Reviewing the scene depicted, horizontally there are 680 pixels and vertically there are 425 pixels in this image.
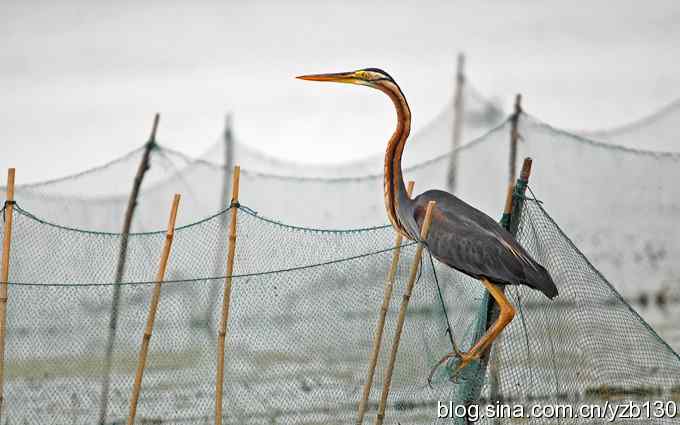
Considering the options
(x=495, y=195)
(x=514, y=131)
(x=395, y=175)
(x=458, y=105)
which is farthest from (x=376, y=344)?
(x=458, y=105)

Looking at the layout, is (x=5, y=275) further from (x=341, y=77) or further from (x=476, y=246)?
(x=476, y=246)

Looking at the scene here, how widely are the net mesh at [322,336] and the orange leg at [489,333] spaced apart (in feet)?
0.43

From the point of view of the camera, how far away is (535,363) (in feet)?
28.0

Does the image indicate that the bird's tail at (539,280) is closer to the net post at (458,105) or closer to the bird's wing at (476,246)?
the bird's wing at (476,246)

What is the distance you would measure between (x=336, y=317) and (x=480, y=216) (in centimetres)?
118

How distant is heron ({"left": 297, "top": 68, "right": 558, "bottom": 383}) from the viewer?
771 cm

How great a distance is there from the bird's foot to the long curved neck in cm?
78

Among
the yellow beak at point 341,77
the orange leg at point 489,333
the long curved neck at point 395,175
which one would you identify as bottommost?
the orange leg at point 489,333

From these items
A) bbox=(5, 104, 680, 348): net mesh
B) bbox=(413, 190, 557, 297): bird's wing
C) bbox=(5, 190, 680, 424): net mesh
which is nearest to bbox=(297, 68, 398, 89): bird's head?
bbox=(413, 190, 557, 297): bird's wing

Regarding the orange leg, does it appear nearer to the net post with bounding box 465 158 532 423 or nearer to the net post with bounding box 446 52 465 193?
the net post with bounding box 465 158 532 423

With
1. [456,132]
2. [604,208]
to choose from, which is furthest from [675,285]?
[456,132]

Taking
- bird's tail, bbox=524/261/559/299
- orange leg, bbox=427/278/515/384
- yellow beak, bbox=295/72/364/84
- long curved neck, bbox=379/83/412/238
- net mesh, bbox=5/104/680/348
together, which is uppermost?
yellow beak, bbox=295/72/364/84

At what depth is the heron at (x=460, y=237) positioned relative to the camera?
771 cm

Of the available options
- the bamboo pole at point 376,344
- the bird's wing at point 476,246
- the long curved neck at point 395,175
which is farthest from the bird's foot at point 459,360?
the long curved neck at point 395,175
